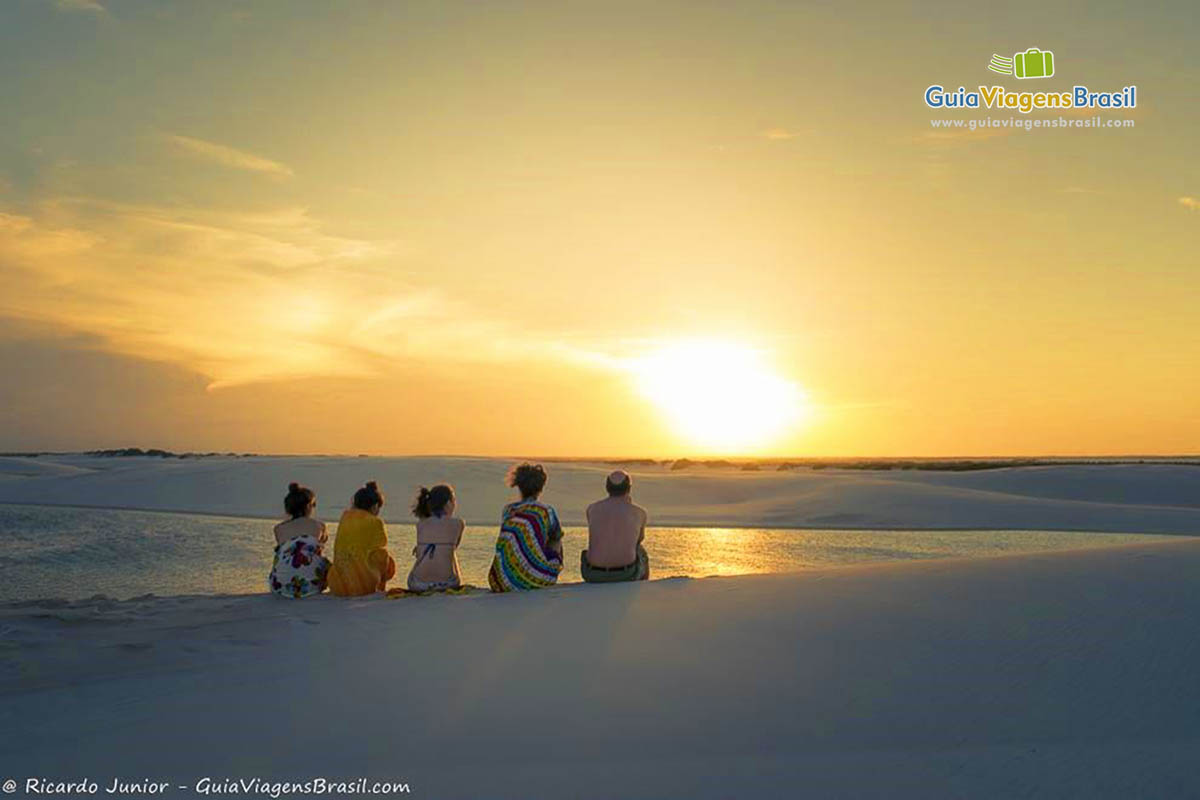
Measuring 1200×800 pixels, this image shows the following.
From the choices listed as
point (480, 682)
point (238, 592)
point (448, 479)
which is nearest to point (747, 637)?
point (480, 682)

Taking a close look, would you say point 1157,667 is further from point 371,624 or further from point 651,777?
point 371,624

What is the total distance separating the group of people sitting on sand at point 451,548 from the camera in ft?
26.3

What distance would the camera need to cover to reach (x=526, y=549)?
8016 mm

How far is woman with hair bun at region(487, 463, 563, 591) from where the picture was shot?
7977 mm

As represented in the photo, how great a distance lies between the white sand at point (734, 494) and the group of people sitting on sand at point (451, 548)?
11436mm

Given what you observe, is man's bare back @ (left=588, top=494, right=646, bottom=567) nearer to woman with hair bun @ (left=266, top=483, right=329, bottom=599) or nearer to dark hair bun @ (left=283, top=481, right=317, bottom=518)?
woman with hair bun @ (left=266, top=483, right=329, bottom=599)

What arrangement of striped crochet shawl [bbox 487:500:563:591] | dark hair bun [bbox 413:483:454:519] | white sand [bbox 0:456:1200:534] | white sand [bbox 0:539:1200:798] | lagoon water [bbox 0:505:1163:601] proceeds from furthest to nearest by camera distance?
white sand [bbox 0:456:1200:534]
lagoon water [bbox 0:505:1163:601]
dark hair bun [bbox 413:483:454:519]
striped crochet shawl [bbox 487:500:563:591]
white sand [bbox 0:539:1200:798]

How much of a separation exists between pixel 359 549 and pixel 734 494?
21.1m

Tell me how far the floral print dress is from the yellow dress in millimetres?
182

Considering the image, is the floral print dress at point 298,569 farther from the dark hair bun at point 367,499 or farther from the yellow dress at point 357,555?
the dark hair bun at point 367,499

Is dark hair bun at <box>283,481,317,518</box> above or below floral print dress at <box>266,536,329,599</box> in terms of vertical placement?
above

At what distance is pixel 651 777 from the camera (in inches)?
132

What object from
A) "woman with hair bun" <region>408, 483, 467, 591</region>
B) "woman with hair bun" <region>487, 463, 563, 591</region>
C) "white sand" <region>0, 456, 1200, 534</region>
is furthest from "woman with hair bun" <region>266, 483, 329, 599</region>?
"white sand" <region>0, 456, 1200, 534</region>

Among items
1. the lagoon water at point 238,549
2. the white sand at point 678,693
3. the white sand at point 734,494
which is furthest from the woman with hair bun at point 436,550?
the white sand at point 734,494
